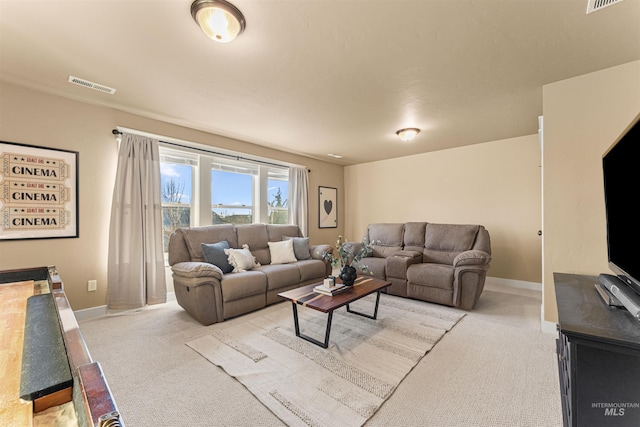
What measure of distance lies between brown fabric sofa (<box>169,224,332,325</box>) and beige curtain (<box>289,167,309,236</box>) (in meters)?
0.81

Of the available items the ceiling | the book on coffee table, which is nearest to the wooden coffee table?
the book on coffee table

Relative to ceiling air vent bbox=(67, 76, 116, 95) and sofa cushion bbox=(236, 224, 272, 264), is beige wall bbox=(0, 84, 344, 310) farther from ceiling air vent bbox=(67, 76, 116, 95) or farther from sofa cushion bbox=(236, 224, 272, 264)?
sofa cushion bbox=(236, 224, 272, 264)

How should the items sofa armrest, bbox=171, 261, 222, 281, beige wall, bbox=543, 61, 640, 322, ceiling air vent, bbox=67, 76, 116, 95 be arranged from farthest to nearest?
sofa armrest, bbox=171, 261, 222, 281, ceiling air vent, bbox=67, 76, 116, 95, beige wall, bbox=543, 61, 640, 322

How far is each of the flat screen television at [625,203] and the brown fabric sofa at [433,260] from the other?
5.21ft

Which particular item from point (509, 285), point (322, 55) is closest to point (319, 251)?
point (322, 55)

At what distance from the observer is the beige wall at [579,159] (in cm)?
223

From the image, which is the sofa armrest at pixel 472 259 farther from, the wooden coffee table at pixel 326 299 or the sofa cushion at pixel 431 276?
the wooden coffee table at pixel 326 299

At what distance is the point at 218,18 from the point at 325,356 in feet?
8.23

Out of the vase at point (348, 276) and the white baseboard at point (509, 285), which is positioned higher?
the vase at point (348, 276)

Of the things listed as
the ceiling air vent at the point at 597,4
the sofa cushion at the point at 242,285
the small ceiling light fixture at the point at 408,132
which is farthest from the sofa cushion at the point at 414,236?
the ceiling air vent at the point at 597,4

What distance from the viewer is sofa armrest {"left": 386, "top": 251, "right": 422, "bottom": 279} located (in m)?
3.69

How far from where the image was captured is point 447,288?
331cm

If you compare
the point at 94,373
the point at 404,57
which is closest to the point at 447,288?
the point at 404,57

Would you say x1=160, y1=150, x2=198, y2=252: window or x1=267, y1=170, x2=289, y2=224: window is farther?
x1=267, y1=170, x2=289, y2=224: window
